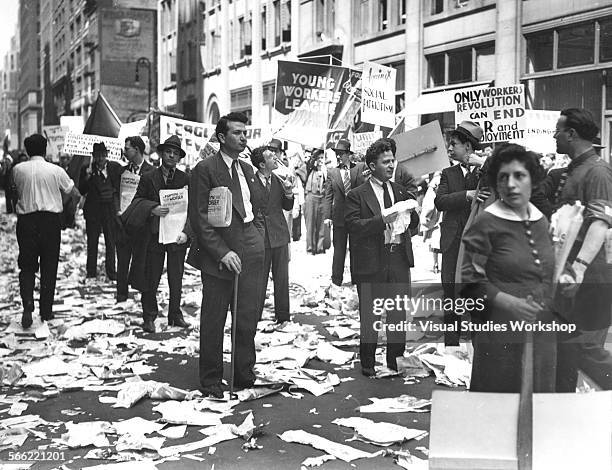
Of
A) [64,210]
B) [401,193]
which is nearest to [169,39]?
[64,210]

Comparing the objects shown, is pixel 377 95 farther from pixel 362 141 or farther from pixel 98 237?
pixel 98 237

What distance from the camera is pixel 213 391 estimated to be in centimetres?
636

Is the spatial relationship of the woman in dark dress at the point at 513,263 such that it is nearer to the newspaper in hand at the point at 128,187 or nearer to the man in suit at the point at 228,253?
the man in suit at the point at 228,253

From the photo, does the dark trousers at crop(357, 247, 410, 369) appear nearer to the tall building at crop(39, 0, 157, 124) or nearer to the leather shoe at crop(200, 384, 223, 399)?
the leather shoe at crop(200, 384, 223, 399)

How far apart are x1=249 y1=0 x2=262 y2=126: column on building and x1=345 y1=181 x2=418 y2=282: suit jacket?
1125 inches

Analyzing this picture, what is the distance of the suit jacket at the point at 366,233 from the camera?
22.0ft

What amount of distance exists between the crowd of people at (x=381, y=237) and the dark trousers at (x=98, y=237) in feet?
0.08

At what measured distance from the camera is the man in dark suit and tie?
37.4ft

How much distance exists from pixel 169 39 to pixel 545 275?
151 feet

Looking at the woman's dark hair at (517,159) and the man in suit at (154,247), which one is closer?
the woman's dark hair at (517,159)

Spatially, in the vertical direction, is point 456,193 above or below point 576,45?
below

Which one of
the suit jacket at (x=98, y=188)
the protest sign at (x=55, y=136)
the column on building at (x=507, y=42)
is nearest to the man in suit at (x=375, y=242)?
the suit jacket at (x=98, y=188)

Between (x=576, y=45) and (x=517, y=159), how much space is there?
12893mm

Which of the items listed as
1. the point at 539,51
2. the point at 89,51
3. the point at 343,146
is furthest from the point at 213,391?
the point at 89,51
